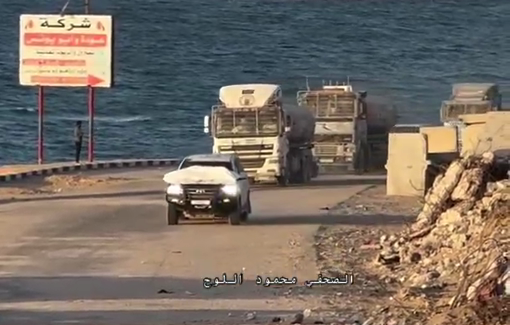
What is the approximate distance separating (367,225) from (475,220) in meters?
8.77

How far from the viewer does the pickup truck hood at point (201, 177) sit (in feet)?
108

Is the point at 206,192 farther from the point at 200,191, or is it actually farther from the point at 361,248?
the point at 361,248

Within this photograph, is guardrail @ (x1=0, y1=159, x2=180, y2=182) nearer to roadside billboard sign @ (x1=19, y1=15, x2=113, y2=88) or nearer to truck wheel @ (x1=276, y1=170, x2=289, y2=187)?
roadside billboard sign @ (x1=19, y1=15, x2=113, y2=88)

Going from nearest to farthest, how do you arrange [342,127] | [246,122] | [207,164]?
1. [207,164]
2. [246,122]
3. [342,127]

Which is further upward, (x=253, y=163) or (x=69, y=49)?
(x=69, y=49)

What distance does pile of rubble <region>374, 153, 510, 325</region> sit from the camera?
1714 cm

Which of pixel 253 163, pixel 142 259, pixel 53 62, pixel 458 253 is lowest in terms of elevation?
pixel 253 163

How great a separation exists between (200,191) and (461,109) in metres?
24.0

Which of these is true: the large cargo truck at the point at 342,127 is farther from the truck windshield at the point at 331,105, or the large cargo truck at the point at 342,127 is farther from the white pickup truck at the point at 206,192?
the white pickup truck at the point at 206,192

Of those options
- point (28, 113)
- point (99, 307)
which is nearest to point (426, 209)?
point (99, 307)

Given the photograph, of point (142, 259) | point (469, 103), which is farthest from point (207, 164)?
point (469, 103)

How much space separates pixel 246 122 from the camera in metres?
46.2

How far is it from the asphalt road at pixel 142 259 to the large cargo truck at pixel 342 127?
1029cm

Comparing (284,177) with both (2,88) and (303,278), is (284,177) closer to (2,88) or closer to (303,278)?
(303,278)
